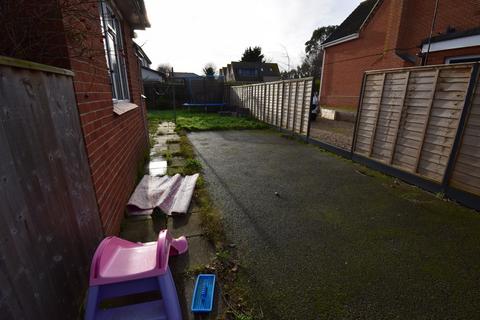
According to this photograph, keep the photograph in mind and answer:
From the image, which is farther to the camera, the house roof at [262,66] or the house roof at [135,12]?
the house roof at [262,66]

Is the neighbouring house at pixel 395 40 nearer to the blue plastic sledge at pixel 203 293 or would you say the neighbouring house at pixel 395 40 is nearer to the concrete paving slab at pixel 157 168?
the concrete paving slab at pixel 157 168

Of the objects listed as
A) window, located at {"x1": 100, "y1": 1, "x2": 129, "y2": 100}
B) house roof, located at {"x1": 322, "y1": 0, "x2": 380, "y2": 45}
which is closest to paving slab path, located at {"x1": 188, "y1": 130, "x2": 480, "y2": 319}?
window, located at {"x1": 100, "y1": 1, "x2": 129, "y2": 100}

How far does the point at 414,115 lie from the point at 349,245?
9.48ft

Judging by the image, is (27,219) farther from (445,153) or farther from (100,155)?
(445,153)

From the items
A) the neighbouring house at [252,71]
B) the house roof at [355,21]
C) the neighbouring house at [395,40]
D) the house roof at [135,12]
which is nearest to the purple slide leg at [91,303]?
the house roof at [135,12]

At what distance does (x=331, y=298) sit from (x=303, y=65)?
34.2 metres

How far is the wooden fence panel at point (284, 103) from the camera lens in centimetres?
768

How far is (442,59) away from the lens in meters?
8.84

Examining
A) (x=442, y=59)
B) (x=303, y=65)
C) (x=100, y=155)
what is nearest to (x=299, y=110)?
(x=442, y=59)

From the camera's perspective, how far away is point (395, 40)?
11125 mm

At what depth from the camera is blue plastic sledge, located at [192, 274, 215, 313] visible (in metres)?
1.82

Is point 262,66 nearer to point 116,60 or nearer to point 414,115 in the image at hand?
point 116,60

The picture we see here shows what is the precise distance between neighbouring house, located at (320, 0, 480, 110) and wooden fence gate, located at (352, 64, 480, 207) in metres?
5.50

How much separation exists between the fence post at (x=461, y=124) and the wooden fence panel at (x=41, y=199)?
15.4 feet
